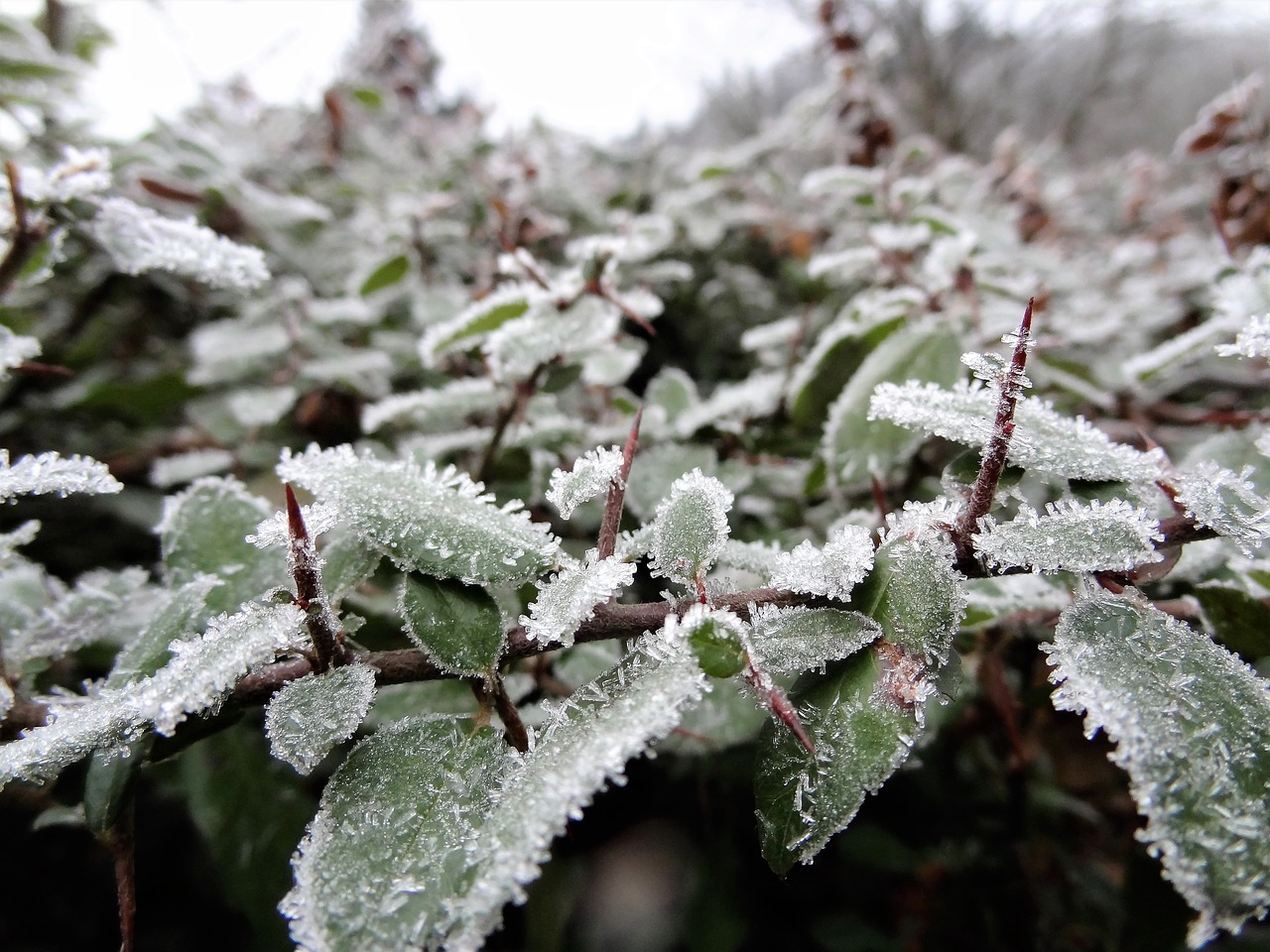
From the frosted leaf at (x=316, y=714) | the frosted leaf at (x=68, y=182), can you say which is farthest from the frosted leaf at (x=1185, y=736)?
the frosted leaf at (x=68, y=182)

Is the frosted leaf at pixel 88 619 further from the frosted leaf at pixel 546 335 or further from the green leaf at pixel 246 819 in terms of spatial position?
the frosted leaf at pixel 546 335

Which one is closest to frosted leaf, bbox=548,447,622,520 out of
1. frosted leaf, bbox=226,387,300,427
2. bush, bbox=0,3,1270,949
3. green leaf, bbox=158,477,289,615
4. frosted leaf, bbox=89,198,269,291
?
bush, bbox=0,3,1270,949

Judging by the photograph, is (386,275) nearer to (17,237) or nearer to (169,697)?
(17,237)

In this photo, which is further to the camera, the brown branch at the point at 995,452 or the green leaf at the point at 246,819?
the green leaf at the point at 246,819

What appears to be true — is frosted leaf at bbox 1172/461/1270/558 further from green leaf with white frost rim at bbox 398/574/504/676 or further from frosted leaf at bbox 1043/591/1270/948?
green leaf with white frost rim at bbox 398/574/504/676

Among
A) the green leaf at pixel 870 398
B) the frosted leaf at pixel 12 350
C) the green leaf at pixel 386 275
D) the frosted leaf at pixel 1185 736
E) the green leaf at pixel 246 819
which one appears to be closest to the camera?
the frosted leaf at pixel 1185 736

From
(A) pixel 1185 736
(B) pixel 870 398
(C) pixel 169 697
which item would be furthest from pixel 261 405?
(A) pixel 1185 736
